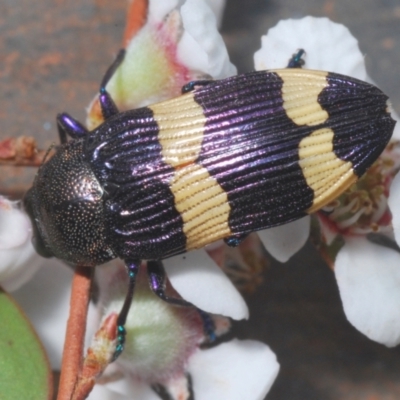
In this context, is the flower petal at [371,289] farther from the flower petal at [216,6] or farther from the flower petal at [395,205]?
the flower petal at [216,6]

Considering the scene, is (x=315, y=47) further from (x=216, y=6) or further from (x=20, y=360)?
(x=20, y=360)

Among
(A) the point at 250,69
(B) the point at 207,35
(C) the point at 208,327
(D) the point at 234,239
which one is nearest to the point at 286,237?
(D) the point at 234,239

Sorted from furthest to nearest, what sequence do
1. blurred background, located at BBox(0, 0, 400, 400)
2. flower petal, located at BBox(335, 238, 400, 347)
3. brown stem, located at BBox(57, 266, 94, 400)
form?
blurred background, located at BBox(0, 0, 400, 400)
flower petal, located at BBox(335, 238, 400, 347)
brown stem, located at BBox(57, 266, 94, 400)

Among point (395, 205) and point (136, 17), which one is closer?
point (395, 205)

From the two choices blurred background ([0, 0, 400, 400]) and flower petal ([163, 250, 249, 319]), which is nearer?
flower petal ([163, 250, 249, 319])

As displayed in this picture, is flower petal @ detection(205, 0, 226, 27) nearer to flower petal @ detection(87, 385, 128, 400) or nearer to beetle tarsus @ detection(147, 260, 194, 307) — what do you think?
beetle tarsus @ detection(147, 260, 194, 307)

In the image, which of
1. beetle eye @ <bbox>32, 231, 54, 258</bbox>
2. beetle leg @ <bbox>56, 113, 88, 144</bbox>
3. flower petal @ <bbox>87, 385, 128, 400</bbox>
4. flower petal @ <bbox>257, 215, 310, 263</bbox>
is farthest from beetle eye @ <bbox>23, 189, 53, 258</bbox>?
flower petal @ <bbox>257, 215, 310, 263</bbox>

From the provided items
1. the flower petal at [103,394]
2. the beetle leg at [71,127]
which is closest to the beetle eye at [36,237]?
the beetle leg at [71,127]

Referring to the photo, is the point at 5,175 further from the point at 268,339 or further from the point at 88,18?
the point at 268,339
